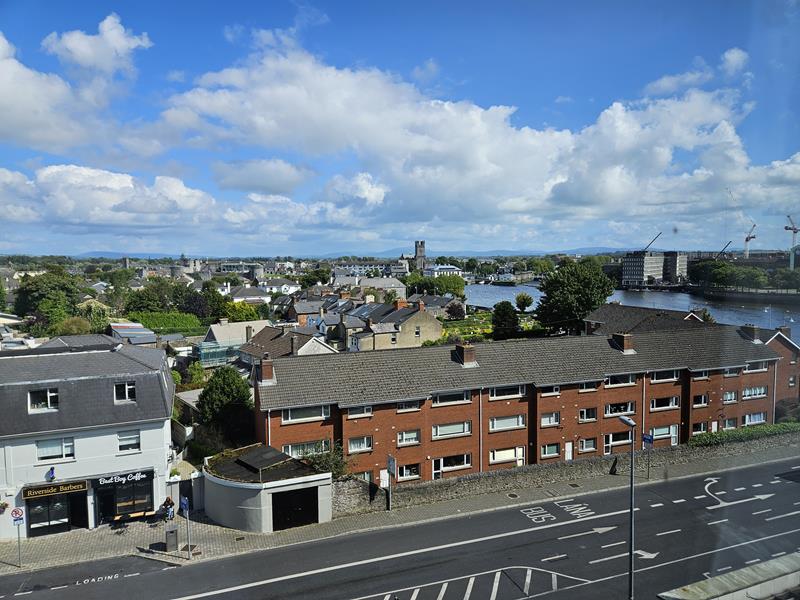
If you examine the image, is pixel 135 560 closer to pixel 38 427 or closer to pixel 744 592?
pixel 38 427

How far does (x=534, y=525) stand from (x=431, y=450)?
19.0ft

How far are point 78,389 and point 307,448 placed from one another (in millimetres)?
8778

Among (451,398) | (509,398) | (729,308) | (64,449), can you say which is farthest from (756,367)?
(729,308)

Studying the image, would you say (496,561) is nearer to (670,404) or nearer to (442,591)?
(442,591)

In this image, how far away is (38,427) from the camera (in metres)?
19.6

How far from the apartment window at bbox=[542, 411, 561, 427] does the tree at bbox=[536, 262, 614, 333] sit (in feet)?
107

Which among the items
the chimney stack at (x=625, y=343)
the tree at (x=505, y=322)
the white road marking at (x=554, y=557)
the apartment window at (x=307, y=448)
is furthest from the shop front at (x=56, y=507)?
the tree at (x=505, y=322)

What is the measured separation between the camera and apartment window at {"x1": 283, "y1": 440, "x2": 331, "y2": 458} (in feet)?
74.2

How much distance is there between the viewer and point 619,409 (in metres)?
27.3

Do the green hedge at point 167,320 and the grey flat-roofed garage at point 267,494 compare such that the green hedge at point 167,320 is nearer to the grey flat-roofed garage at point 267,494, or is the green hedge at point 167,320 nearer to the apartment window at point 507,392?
the grey flat-roofed garage at point 267,494

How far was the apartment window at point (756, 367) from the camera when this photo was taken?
29.7 metres

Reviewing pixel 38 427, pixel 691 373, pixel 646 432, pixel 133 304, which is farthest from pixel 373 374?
pixel 133 304

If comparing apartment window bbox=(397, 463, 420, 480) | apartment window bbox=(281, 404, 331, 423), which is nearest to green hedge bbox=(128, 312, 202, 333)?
apartment window bbox=(281, 404, 331, 423)

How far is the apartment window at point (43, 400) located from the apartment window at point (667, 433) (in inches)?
1049
